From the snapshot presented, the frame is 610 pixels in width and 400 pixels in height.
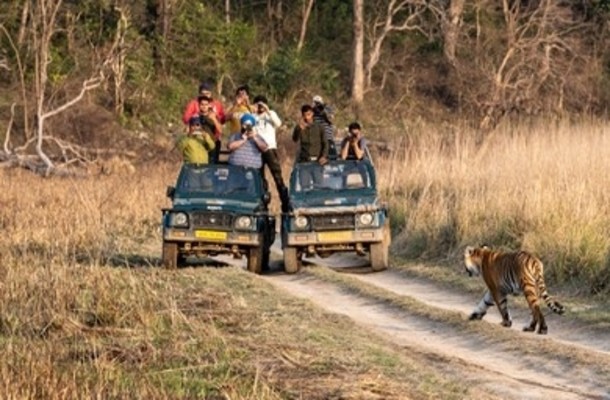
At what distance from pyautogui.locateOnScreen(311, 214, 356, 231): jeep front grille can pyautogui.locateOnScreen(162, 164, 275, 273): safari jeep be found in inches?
26.2

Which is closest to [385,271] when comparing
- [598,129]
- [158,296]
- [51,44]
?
[158,296]

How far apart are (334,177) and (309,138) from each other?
1173 mm

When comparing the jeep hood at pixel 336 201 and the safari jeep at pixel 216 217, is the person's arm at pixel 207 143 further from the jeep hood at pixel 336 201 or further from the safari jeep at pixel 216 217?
the jeep hood at pixel 336 201

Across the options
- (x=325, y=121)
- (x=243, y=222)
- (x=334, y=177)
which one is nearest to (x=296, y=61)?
Result: (x=325, y=121)

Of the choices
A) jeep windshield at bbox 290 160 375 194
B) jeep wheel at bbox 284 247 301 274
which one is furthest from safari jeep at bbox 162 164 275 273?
jeep windshield at bbox 290 160 375 194

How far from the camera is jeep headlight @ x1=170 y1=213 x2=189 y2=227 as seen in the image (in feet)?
57.5

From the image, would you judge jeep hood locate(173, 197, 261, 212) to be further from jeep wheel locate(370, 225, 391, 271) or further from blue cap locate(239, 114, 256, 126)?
jeep wheel locate(370, 225, 391, 271)

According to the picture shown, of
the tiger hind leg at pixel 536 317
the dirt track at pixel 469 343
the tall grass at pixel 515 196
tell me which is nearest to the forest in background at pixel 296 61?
the tall grass at pixel 515 196

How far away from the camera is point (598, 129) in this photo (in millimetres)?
24484

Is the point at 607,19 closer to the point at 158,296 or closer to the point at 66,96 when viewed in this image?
the point at 66,96

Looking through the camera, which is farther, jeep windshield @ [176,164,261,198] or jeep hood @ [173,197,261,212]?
jeep windshield @ [176,164,261,198]

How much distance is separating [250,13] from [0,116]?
41.6 feet

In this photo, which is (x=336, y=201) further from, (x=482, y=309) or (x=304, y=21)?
(x=304, y=21)

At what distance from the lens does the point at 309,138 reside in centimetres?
1973
